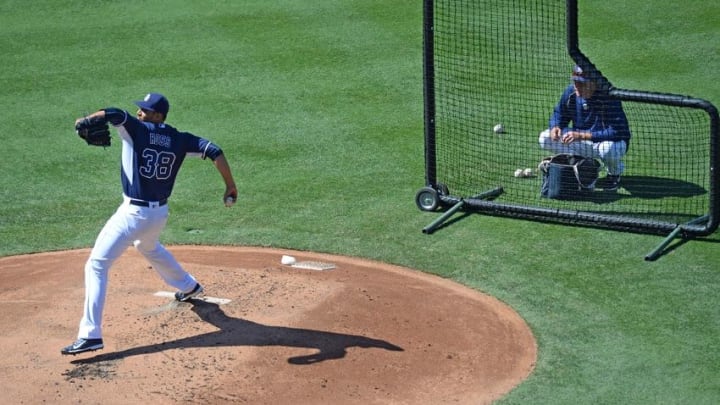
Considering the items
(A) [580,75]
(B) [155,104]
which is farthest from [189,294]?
(A) [580,75]

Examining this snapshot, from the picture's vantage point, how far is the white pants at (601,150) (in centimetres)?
1107

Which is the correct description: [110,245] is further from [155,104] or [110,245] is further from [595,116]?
[595,116]

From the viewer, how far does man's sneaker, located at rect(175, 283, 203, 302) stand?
8844 mm

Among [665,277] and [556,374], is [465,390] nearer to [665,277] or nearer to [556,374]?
[556,374]

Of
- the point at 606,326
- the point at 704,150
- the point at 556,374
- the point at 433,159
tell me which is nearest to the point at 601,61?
the point at 704,150

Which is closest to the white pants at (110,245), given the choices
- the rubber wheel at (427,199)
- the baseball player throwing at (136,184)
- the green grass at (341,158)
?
the baseball player throwing at (136,184)

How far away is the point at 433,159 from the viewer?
11.1 metres

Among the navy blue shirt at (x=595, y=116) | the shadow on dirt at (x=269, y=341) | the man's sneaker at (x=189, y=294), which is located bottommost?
the shadow on dirt at (x=269, y=341)

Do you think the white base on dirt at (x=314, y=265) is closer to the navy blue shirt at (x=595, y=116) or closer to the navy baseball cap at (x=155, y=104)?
the navy baseball cap at (x=155, y=104)

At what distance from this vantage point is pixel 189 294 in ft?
29.1

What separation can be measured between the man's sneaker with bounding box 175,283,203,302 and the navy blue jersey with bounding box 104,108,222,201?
0.92m

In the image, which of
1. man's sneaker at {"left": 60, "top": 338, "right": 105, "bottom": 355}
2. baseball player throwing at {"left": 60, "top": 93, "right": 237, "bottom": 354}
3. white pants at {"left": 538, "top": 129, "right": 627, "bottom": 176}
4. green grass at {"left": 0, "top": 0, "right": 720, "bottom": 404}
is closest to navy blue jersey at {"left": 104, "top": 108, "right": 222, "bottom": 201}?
baseball player throwing at {"left": 60, "top": 93, "right": 237, "bottom": 354}

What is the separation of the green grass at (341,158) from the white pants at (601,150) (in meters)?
1.01

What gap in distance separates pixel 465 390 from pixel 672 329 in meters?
1.95
